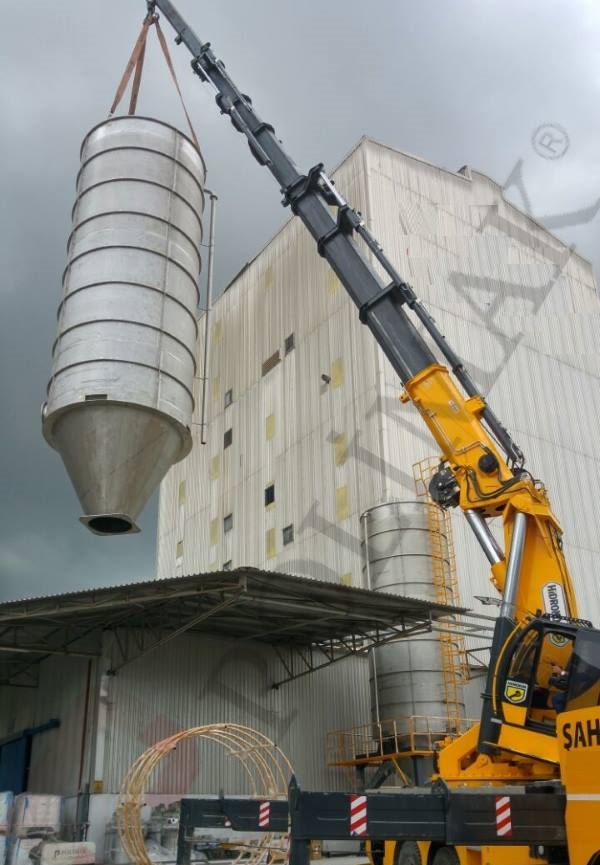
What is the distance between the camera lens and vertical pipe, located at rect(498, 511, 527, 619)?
1177 centimetres

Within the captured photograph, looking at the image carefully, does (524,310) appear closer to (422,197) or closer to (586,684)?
(422,197)

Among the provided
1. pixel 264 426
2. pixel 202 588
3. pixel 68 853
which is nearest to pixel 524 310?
pixel 264 426

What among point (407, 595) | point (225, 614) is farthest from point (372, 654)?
point (225, 614)

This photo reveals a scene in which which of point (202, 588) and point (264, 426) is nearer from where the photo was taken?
point (202, 588)

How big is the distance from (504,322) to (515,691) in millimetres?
24941

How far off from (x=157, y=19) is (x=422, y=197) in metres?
12.3

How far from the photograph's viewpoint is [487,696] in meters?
10.6

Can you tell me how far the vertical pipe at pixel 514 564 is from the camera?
11.8m

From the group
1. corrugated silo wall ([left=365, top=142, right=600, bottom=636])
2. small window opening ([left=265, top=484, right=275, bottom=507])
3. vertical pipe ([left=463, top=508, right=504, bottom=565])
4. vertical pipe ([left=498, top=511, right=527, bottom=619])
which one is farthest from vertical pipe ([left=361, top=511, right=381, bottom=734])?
small window opening ([left=265, top=484, right=275, bottom=507])

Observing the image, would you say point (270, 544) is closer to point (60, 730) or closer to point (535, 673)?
point (60, 730)

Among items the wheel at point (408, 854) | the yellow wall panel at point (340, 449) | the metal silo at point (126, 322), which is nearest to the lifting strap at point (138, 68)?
the metal silo at point (126, 322)

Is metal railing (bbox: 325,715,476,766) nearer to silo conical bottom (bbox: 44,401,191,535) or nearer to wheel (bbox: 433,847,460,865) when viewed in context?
silo conical bottom (bbox: 44,401,191,535)

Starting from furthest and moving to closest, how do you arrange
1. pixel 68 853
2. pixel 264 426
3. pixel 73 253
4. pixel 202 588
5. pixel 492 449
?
pixel 264 426
pixel 73 253
pixel 202 588
pixel 68 853
pixel 492 449

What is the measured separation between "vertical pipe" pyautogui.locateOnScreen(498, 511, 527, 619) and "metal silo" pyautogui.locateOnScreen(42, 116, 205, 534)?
10357mm
